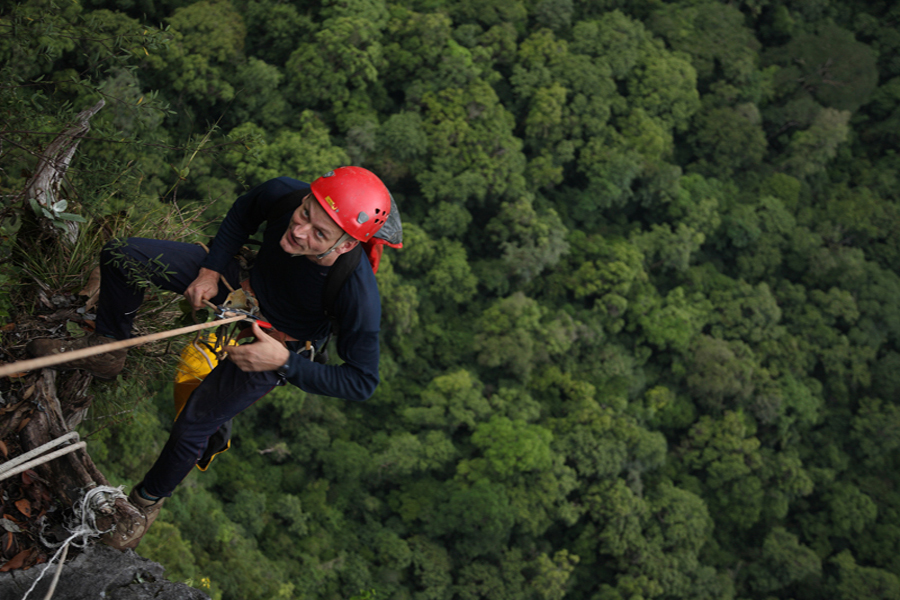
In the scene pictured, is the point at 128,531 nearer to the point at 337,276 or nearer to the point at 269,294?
the point at 269,294

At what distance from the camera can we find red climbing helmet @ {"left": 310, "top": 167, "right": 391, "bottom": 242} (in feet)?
9.31

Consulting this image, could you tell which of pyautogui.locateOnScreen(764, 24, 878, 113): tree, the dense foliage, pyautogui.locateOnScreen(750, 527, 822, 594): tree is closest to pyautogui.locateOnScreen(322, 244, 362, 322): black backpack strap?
the dense foliage

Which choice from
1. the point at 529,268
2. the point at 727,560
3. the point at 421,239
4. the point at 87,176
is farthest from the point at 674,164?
the point at 87,176

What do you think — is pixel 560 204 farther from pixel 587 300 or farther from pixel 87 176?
pixel 87 176

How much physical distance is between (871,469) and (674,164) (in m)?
17.6

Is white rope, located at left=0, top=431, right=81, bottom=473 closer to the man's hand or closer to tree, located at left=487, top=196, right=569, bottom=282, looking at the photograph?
the man's hand

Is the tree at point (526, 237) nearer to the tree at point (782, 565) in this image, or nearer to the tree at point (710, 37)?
the tree at point (710, 37)

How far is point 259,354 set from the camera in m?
2.76

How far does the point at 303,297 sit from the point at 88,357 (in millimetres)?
1144

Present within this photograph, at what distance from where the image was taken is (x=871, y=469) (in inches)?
1284

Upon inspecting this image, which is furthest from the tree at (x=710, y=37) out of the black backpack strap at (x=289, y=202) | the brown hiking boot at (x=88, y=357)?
the brown hiking boot at (x=88, y=357)

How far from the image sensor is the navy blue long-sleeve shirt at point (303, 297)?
114 inches

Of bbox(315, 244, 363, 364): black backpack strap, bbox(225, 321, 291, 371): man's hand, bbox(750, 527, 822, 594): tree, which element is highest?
bbox(315, 244, 363, 364): black backpack strap

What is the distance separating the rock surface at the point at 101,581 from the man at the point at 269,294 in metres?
0.12
